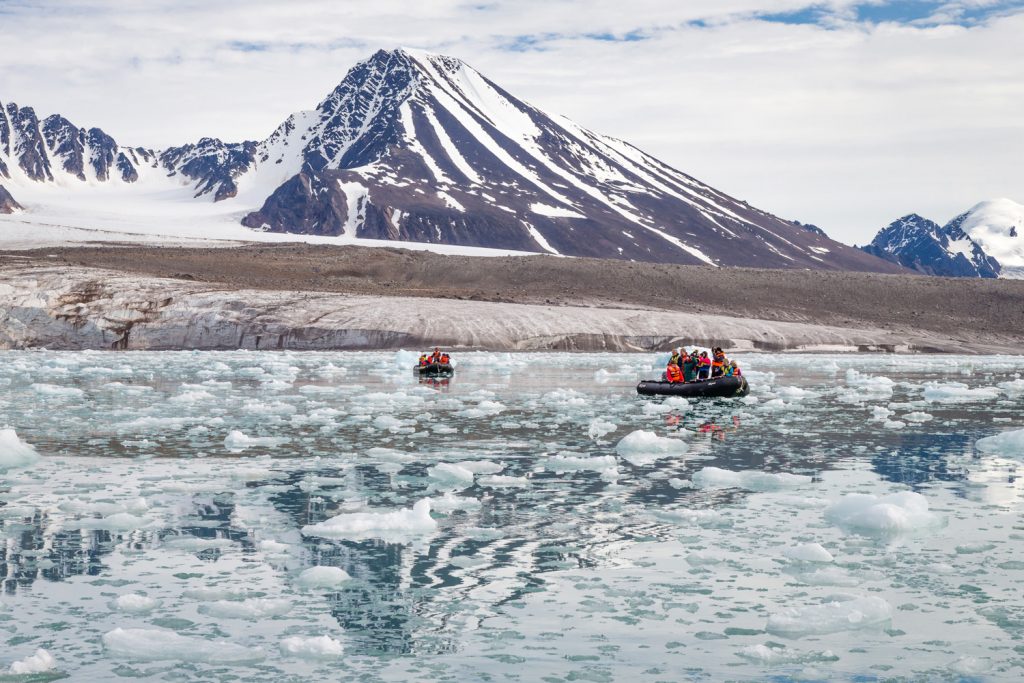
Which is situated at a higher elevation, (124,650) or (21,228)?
(21,228)

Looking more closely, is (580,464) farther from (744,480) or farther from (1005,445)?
(1005,445)

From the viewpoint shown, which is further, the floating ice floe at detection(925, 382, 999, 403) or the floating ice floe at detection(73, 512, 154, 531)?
the floating ice floe at detection(925, 382, 999, 403)

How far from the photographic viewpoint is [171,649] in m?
8.23

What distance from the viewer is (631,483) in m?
16.0

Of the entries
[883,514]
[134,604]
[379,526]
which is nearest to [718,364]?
[883,514]

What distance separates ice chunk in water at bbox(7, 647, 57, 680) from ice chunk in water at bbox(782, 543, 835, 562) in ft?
22.7

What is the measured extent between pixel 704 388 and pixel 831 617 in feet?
81.6

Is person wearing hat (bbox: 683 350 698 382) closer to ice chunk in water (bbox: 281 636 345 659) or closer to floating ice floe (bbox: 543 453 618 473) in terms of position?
floating ice floe (bbox: 543 453 618 473)

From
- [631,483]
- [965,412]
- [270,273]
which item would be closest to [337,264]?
[270,273]

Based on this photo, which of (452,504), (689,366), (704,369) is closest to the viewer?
(452,504)

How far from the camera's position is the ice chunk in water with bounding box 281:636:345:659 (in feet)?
26.8

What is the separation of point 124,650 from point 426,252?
4380 inches

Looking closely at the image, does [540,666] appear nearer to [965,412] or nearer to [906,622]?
[906,622]

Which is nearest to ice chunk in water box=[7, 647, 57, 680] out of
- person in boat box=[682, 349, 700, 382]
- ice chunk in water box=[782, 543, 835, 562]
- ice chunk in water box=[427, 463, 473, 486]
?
ice chunk in water box=[782, 543, 835, 562]
